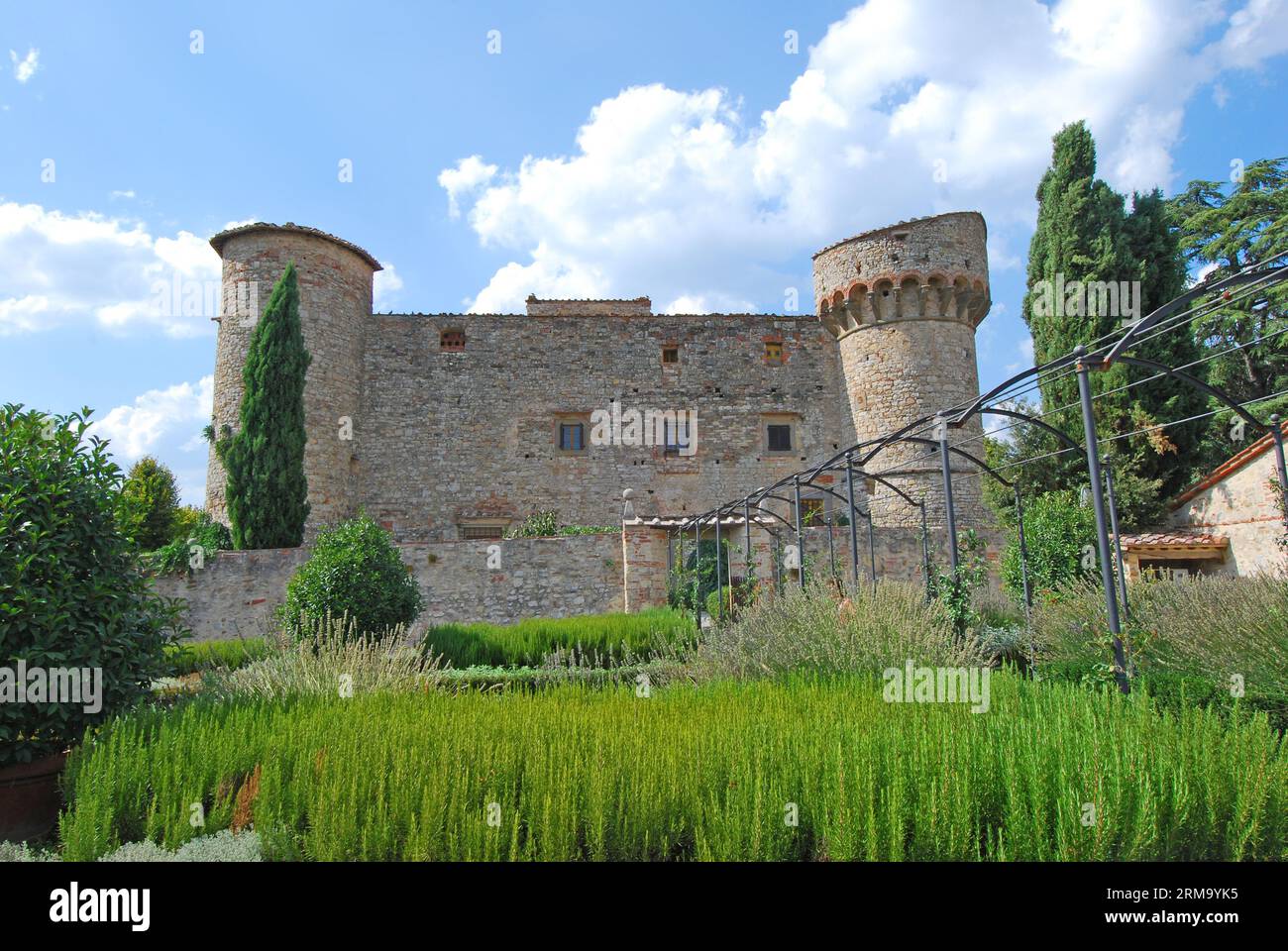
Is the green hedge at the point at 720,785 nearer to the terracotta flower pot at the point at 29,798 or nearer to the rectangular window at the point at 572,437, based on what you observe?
the terracotta flower pot at the point at 29,798

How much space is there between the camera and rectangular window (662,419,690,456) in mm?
19969

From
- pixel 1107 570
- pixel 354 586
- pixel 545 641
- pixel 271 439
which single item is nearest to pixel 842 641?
pixel 1107 570

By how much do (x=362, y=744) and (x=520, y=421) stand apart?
16.4 metres

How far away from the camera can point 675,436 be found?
2005 centimetres

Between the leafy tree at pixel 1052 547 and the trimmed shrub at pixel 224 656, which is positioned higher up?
the leafy tree at pixel 1052 547

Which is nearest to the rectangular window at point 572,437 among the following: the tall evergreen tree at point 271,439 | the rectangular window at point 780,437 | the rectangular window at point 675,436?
the rectangular window at point 675,436

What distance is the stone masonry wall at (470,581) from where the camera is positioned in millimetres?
13867

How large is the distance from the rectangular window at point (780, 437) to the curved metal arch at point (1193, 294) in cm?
1508

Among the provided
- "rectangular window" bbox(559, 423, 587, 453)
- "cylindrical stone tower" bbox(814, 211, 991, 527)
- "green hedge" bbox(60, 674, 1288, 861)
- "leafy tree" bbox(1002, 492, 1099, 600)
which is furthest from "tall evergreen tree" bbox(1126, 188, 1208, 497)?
"green hedge" bbox(60, 674, 1288, 861)

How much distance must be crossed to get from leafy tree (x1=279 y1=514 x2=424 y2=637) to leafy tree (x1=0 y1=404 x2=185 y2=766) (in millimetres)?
4938
